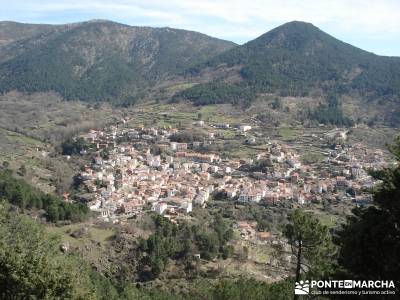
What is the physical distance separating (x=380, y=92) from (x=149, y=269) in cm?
9379

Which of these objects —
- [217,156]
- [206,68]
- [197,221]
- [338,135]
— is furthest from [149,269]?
[206,68]

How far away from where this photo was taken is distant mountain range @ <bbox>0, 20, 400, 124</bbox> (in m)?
112

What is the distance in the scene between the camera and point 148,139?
73562 millimetres

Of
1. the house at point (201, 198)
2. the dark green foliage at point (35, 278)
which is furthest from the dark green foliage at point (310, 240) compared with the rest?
the house at point (201, 198)

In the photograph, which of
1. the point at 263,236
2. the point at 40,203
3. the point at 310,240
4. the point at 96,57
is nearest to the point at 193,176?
the point at 263,236

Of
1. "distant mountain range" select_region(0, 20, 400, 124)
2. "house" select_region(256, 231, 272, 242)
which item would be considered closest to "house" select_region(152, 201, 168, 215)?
"house" select_region(256, 231, 272, 242)

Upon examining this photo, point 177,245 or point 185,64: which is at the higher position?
point 185,64

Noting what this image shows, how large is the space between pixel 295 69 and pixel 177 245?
9915 centimetres

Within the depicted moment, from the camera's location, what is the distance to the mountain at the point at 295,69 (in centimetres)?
10800

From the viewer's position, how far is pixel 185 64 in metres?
163

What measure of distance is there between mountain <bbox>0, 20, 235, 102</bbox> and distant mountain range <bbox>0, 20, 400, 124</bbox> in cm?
33

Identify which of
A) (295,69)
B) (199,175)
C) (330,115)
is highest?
(295,69)

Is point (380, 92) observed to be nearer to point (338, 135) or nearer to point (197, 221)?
point (338, 135)

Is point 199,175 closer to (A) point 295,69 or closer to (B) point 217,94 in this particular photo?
(B) point 217,94
